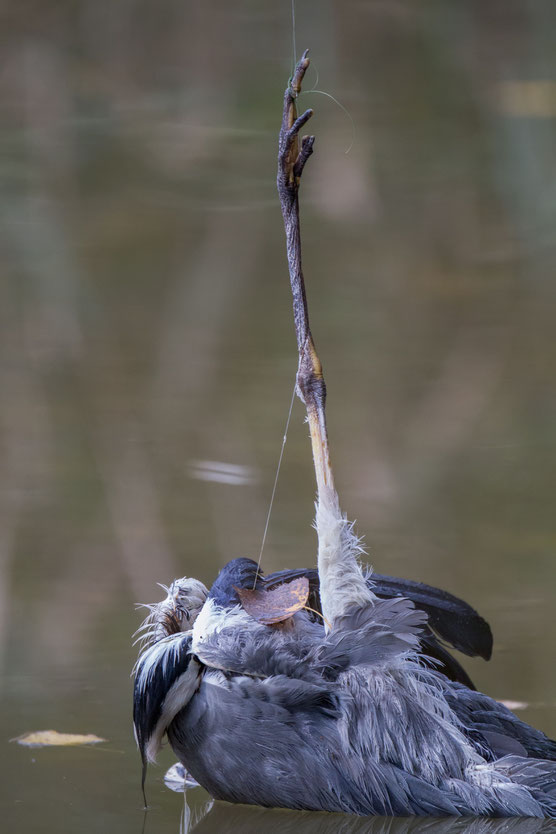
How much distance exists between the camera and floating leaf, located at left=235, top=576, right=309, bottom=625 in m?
2.16

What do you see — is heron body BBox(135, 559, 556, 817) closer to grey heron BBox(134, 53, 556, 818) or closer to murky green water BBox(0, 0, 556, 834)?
grey heron BBox(134, 53, 556, 818)

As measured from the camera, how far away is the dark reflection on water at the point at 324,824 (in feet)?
6.78

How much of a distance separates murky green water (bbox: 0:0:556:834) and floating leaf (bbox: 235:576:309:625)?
0.33 meters

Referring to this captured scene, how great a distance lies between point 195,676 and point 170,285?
3347 millimetres

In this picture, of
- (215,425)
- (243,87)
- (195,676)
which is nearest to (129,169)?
(243,87)

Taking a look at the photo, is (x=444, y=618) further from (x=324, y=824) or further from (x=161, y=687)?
(x=161, y=687)

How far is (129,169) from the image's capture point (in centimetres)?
664

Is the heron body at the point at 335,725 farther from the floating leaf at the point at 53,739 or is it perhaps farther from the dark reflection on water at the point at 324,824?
the floating leaf at the point at 53,739

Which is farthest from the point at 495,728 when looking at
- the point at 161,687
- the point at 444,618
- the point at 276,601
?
the point at 161,687

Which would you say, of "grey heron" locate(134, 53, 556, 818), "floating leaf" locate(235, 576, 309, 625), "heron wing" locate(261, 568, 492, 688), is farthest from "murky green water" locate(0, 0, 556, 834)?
"floating leaf" locate(235, 576, 309, 625)

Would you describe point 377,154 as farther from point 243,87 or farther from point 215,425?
point 215,425

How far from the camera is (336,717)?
213cm

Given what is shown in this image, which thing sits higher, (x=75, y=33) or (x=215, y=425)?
(x=75, y=33)

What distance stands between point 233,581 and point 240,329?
8.78ft
